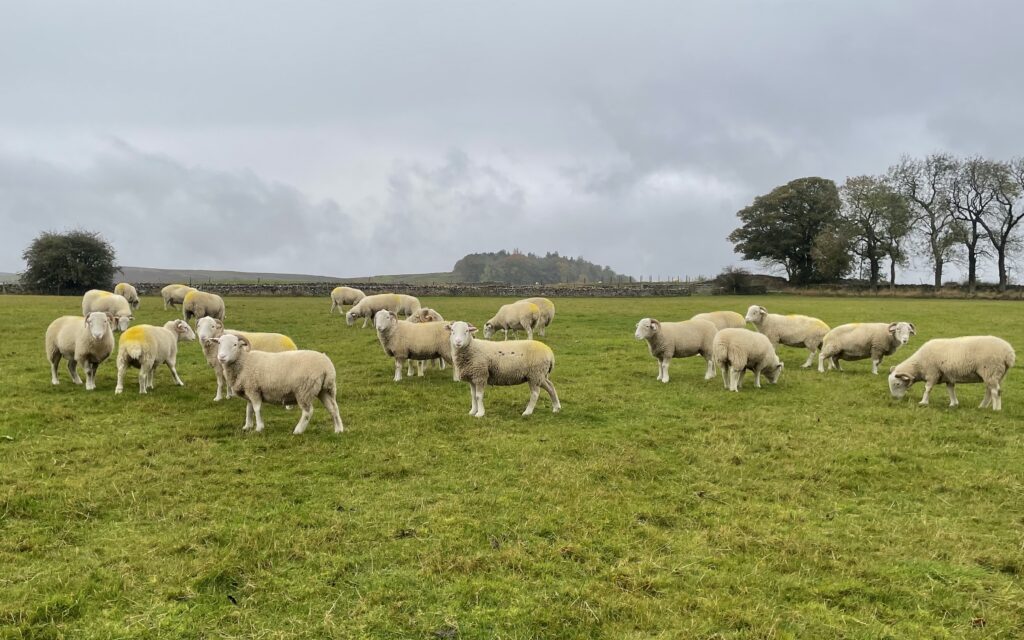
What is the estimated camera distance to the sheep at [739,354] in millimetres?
11539

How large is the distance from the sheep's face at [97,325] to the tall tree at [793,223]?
6633 centimetres

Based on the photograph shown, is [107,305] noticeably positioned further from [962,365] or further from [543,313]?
[962,365]

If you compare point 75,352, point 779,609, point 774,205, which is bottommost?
point 779,609

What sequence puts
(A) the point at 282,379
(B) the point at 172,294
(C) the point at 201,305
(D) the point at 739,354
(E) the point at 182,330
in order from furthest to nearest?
(B) the point at 172,294 → (C) the point at 201,305 → (E) the point at 182,330 → (D) the point at 739,354 → (A) the point at 282,379

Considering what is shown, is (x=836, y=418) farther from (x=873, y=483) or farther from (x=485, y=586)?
(x=485, y=586)

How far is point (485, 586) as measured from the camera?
13.9 feet

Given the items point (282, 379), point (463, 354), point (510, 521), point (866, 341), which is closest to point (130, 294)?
point (282, 379)

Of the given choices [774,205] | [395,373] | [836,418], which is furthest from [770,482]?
[774,205]

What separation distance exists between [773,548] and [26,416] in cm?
1031

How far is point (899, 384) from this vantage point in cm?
1054

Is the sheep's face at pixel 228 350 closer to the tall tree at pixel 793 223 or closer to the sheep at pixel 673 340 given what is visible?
the sheep at pixel 673 340

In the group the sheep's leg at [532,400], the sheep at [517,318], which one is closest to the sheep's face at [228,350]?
the sheep's leg at [532,400]

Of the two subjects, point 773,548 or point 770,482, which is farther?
point 770,482

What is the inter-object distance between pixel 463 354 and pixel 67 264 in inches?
2465
